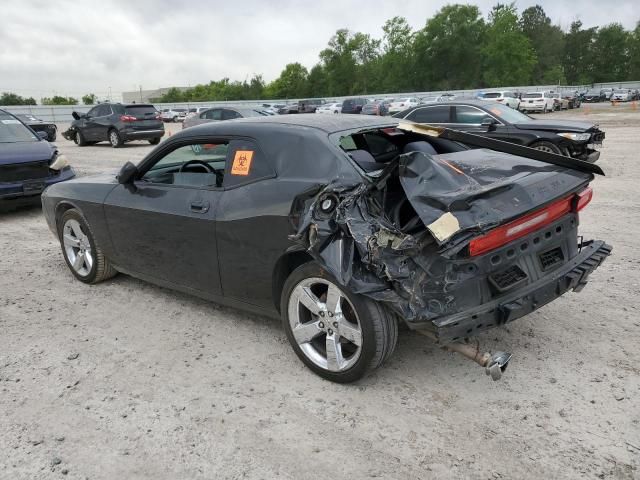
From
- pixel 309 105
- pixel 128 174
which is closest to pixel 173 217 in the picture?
pixel 128 174

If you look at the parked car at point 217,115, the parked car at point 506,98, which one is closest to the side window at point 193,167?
the parked car at point 217,115

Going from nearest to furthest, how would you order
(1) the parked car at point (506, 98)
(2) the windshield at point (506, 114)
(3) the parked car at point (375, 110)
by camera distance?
(2) the windshield at point (506, 114)
(3) the parked car at point (375, 110)
(1) the parked car at point (506, 98)

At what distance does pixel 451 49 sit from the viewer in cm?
8900

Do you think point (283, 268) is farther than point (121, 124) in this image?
No

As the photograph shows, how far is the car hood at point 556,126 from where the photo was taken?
10352mm

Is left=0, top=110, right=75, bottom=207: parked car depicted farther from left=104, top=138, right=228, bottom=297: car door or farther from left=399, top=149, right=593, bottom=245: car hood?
left=399, top=149, right=593, bottom=245: car hood

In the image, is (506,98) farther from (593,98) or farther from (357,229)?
(357,229)

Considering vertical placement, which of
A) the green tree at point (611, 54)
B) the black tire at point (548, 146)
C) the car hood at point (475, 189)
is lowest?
the black tire at point (548, 146)

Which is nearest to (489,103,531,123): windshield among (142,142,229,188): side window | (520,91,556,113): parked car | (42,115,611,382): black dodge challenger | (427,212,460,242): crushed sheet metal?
(42,115,611,382): black dodge challenger

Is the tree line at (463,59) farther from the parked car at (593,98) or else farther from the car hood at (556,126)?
the car hood at (556,126)

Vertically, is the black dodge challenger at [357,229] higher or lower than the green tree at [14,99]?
lower

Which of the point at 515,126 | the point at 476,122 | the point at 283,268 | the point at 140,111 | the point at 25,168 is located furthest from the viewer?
the point at 140,111

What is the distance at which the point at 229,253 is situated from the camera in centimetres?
349

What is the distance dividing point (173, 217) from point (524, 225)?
7.91 ft
